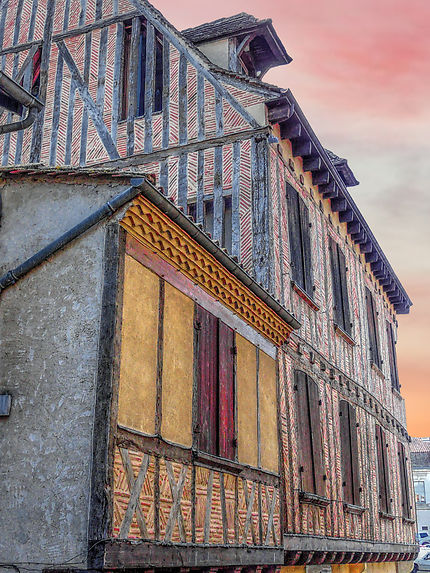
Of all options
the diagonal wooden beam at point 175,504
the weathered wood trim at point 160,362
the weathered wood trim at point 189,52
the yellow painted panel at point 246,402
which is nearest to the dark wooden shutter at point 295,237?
the weathered wood trim at point 189,52

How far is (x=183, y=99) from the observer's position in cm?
1274

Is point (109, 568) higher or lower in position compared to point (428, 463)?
lower

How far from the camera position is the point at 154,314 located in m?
7.44

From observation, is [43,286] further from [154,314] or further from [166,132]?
[166,132]

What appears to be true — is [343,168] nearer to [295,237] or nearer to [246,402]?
[295,237]

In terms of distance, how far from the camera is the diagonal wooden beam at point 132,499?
6.40m

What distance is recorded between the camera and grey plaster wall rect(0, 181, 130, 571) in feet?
20.3

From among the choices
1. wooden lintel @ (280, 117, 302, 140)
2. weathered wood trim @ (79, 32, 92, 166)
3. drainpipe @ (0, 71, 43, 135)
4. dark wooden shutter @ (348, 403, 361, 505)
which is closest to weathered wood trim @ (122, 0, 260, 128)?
wooden lintel @ (280, 117, 302, 140)

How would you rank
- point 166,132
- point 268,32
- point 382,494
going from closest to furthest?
1. point 166,132
2. point 268,32
3. point 382,494

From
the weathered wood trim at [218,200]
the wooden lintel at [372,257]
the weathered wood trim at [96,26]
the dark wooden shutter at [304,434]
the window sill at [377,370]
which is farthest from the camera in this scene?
the wooden lintel at [372,257]

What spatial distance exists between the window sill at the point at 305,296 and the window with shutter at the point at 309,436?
131 cm

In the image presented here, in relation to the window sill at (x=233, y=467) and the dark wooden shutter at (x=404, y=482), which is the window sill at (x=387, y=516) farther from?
the window sill at (x=233, y=467)

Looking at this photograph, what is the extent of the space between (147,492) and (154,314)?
1.71 m

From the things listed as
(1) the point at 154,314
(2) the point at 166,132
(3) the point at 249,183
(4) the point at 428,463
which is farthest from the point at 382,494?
(4) the point at 428,463
